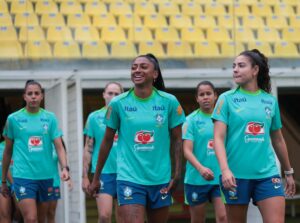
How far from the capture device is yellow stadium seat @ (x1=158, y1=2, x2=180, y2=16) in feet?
48.6

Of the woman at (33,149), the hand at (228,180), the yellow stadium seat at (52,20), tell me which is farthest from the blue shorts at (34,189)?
the yellow stadium seat at (52,20)

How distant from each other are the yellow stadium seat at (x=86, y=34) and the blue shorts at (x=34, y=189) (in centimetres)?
468

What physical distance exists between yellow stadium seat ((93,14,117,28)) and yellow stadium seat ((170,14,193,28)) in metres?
1.08

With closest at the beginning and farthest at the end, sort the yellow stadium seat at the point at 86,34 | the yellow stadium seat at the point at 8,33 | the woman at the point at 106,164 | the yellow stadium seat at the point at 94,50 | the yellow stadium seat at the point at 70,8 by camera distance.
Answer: the woman at the point at 106,164 < the yellow stadium seat at the point at 8,33 < the yellow stadium seat at the point at 94,50 < the yellow stadium seat at the point at 86,34 < the yellow stadium seat at the point at 70,8

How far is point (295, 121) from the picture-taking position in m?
18.6

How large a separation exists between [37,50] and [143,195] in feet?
24.0

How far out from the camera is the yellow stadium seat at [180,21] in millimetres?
14750

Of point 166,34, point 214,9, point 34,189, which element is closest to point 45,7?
point 166,34

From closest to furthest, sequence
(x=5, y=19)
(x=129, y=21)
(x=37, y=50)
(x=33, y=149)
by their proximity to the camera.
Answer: (x=33, y=149) → (x=37, y=50) → (x=5, y=19) → (x=129, y=21)

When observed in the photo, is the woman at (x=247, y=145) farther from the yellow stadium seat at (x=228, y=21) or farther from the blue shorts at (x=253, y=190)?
the yellow stadium seat at (x=228, y=21)

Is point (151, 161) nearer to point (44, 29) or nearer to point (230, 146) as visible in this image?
point (230, 146)

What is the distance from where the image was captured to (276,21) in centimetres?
1526

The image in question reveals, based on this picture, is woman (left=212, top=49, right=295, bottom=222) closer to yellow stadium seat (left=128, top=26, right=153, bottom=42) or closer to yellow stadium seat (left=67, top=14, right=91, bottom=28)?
yellow stadium seat (left=128, top=26, right=153, bottom=42)

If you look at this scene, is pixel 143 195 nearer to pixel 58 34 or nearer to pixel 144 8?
pixel 58 34
